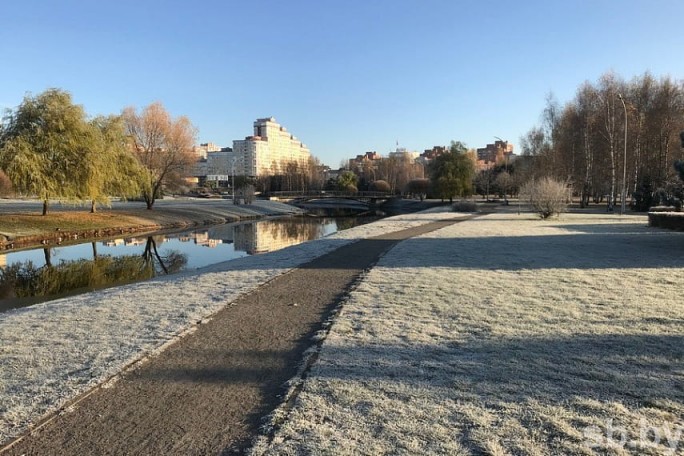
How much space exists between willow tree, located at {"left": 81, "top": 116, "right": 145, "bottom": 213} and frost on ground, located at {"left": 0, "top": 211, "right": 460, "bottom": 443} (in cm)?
2291

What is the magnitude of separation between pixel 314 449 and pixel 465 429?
1232mm

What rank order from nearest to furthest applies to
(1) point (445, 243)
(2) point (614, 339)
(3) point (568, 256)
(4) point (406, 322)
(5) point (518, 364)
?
(5) point (518, 364) < (2) point (614, 339) < (4) point (406, 322) < (3) point (568, 256) < (1) point (445, 243)

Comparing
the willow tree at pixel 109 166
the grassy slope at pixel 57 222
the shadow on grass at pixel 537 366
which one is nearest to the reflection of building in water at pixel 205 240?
the grassy slope at pixel 57 222

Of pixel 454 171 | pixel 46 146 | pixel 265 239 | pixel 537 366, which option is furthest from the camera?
pixel 454 171

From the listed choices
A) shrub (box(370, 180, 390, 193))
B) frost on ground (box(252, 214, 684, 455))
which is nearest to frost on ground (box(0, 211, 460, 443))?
frost on ground (box(252, 214, 684, 455))

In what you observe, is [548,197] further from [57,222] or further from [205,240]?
[57,222]

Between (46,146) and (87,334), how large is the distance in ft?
90.8

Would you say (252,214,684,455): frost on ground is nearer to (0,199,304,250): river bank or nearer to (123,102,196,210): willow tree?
(0,199,304,250): river bank

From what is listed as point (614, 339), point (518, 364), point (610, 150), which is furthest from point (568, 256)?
point (610, 150)

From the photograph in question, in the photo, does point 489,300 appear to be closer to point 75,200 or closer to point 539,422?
point 539,422

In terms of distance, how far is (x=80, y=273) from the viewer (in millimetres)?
16703

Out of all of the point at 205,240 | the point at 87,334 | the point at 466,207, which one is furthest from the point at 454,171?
the point at 87,334

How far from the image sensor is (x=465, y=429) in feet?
12.3

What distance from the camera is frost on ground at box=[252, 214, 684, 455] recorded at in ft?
11.9
